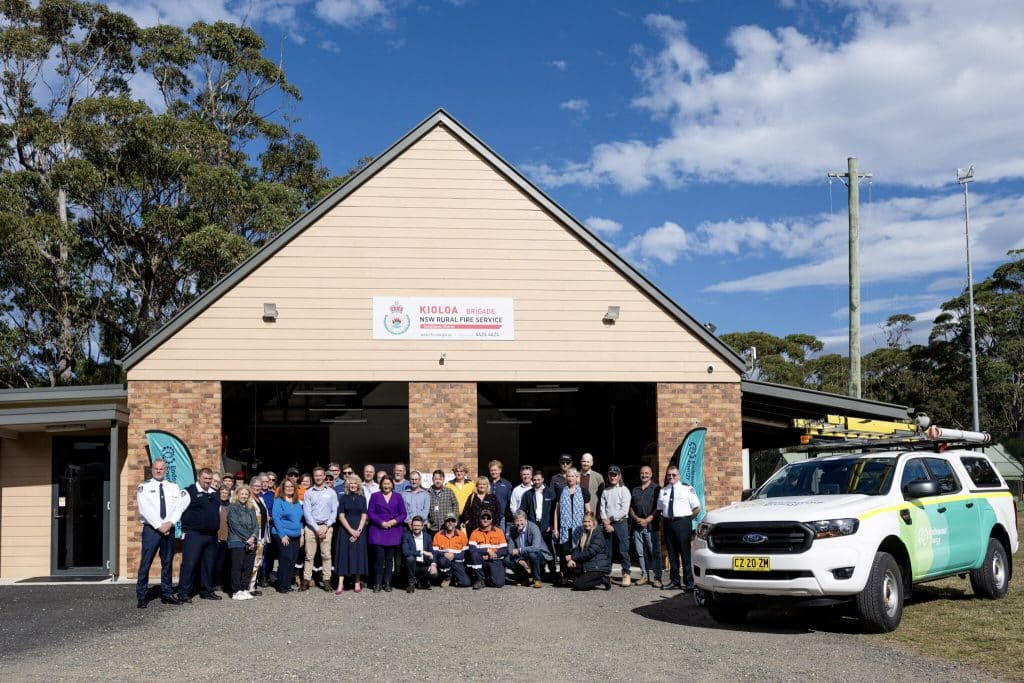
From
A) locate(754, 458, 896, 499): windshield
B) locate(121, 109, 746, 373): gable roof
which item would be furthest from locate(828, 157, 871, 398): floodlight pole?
locate(754, 458, 896, 499): windshield

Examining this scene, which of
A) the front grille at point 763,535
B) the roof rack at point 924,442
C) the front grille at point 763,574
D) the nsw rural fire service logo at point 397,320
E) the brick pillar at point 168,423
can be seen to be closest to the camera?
the front grille at point 763,574

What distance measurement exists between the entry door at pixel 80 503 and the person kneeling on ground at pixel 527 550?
23.9ft

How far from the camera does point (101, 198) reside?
1156 inches

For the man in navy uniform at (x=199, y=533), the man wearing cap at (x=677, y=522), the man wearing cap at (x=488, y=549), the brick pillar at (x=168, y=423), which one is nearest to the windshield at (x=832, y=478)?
the man wearing cap at (x=677, y=522)

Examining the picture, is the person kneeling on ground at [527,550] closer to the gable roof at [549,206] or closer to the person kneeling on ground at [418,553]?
the person kneeling on ground at [418,553]

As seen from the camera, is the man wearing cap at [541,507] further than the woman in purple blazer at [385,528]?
Yes

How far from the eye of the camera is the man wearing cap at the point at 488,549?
13.6 meters

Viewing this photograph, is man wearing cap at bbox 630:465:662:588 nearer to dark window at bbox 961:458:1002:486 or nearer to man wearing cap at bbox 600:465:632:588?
man wearing cap at bbox 600:465:632:588

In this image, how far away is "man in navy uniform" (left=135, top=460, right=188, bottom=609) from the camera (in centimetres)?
1203

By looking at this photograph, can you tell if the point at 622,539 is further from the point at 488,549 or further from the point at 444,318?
the point at 444,318

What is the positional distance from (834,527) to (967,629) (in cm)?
178

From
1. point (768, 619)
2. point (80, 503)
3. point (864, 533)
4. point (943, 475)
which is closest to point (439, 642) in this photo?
point (768, 619)

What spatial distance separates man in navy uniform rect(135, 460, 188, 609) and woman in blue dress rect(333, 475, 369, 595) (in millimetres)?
2139

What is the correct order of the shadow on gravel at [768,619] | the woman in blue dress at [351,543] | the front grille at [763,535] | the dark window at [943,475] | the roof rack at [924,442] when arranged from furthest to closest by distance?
the woman in blue dress at [351,543], the roof rack at [924,442], the dark window at [943,475], the shadow on gravel at [768,619], the front grille at [763,535]
